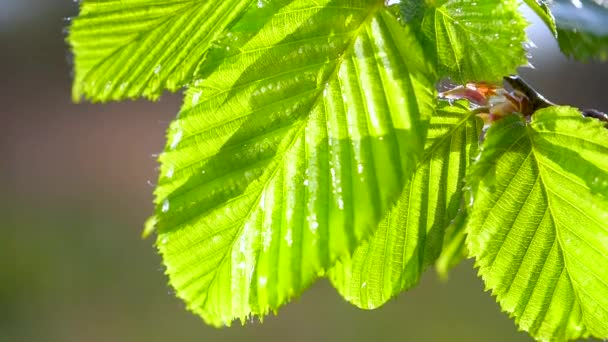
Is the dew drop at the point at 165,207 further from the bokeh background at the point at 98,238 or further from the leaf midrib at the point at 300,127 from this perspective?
the bokeh background at the point at 98,238

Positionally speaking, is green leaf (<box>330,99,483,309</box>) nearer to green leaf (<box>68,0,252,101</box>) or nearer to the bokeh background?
green leaf (<box>68,0,252,101</box>)

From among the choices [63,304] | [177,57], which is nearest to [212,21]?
[177,57]

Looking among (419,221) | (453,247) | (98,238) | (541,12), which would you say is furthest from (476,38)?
(98,238)

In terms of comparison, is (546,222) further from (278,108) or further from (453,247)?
(278,108)

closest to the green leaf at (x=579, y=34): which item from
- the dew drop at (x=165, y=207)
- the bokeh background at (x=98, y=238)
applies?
the dew drop at (x=165, y=207)

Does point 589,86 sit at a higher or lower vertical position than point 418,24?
lower

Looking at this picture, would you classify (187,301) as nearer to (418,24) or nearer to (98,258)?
(418,24)
